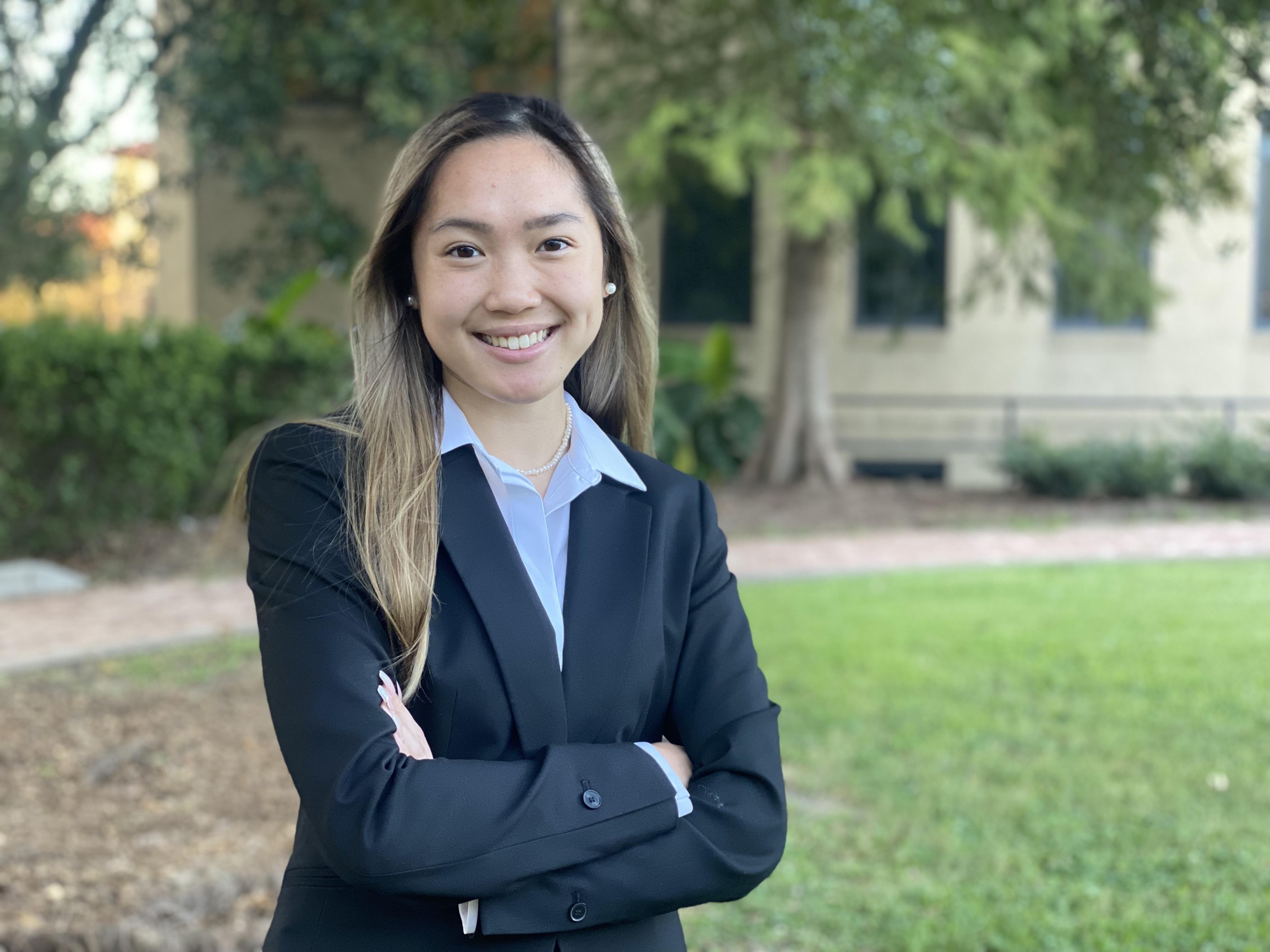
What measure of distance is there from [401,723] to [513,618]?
21cm

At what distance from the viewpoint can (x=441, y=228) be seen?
73.6 inches

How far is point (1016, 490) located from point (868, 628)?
843cm

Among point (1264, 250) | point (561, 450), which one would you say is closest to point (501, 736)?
point (561, 450)

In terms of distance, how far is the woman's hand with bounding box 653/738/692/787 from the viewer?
193 cm

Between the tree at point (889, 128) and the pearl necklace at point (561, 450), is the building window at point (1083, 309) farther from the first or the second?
the pearl necklace at point (561, 450)

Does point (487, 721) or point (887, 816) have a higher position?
point (487, 721)

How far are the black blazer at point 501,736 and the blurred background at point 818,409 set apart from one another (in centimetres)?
215

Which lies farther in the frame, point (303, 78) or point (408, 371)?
point (303, 78)

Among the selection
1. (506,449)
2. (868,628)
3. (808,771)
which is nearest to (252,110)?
(868,628)

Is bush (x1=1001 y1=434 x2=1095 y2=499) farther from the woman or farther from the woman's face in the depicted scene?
the woman's face

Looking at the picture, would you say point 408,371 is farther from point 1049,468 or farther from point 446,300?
point 1049,468

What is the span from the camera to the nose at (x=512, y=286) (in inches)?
73.2

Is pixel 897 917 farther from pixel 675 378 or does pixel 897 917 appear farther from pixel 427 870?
pixel 675 378

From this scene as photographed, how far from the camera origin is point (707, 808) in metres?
1.90
